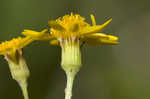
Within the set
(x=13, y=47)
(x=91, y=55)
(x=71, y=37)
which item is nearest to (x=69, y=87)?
(x=71, y=37)

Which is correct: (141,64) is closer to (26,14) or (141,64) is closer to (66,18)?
(26,14)

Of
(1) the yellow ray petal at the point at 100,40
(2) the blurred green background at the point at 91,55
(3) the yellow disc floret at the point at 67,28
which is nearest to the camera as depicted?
(3) the yellow disc floret at the point at 67,28

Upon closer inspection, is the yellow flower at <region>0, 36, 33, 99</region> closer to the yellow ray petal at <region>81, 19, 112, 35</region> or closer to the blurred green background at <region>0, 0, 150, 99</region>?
the yellow ray petal at <region>81, 19, 112, 35</region>

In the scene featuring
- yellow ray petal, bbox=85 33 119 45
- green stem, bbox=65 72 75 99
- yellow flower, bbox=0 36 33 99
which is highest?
yellow ray petal, bbox=85 33 119 45

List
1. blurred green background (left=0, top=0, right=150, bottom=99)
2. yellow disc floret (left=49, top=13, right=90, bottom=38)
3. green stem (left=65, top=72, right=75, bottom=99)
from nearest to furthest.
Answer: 1. green stem (left=65, top=72, right=75, bottom=99)
2. yellow disc floret (left=49, top=13, right=90, bottom=38)
3. blurred green background (left=0, top=0, right=150, bottom=99)

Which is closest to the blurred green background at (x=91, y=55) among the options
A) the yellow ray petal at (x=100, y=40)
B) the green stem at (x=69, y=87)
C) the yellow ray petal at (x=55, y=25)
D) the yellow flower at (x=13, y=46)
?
the yellow ray petal at (x=100, y=40)

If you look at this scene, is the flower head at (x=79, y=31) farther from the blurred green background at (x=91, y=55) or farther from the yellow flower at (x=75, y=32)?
the blurred green background at (x=91, y=55)

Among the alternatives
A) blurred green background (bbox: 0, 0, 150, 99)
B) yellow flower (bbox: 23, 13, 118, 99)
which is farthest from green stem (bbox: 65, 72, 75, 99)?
blurred green background (bbox: 0, 0, 150, 99)

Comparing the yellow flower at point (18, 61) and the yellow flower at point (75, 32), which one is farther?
the yellow flower at point (18, 61)

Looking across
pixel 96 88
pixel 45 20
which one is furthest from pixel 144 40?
pixel 45 20

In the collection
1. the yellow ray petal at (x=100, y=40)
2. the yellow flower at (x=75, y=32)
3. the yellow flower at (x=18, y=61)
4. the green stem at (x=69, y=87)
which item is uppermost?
the yellow flower at (x=75, y=32)
